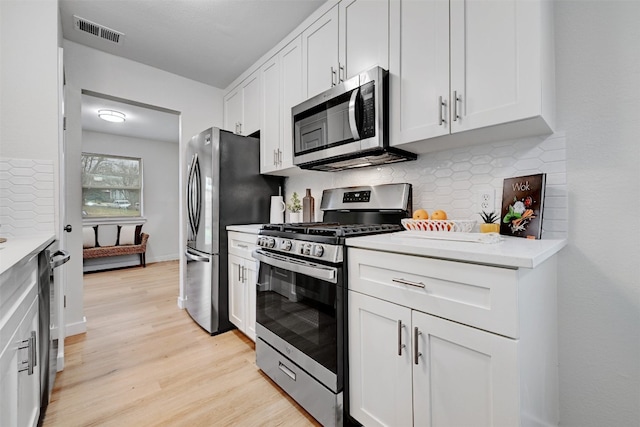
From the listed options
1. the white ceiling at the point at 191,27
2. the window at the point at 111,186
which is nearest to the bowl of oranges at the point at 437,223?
the white ceiling at the point at 191,27

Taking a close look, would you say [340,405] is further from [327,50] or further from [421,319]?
[327,50]

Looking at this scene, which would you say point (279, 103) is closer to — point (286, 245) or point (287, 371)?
point (286, 245)

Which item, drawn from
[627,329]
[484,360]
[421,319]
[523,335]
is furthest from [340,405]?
[627,329]

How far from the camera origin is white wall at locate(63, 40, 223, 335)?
8.22ft

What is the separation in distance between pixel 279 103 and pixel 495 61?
168cm

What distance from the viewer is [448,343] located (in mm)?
1006

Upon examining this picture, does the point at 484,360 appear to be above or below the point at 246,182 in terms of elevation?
below

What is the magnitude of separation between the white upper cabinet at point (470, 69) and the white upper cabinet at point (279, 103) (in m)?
0.93

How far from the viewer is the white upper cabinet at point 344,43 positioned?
64.4 inches

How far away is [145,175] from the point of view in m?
5.81

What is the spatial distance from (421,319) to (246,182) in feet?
6.67

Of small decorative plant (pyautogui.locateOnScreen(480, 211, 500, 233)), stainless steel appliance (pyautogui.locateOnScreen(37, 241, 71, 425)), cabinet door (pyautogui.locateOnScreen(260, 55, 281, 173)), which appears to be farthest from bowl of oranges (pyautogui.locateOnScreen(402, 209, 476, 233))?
stainless steel appliance (pyautogui.locateOnScreen(37, 241, 71, 425))

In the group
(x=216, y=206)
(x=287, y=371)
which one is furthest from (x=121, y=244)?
(x=287, y=371)

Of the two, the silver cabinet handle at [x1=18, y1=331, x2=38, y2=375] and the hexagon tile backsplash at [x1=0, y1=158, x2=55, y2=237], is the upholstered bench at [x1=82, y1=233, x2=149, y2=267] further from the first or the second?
the silver cabinet handle at [x1=18, y1=331, x2=38, y2=375]
